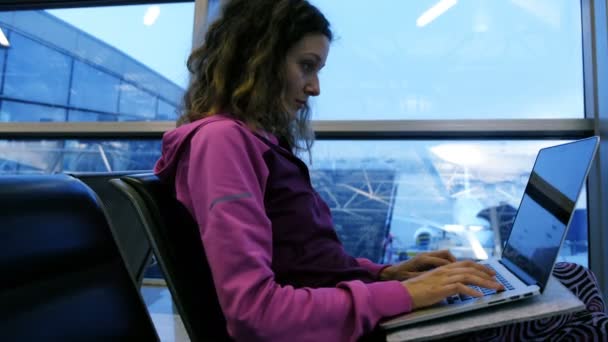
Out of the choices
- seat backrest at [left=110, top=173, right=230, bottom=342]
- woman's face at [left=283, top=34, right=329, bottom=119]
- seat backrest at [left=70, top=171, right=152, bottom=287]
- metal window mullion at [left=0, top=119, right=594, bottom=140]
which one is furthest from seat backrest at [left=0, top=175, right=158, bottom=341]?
metal window mullion at [left=0, top=119, right=594, bottom=140]

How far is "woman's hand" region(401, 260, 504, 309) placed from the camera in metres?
0.65

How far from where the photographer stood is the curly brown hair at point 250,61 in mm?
865

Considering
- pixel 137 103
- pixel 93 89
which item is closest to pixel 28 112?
pixel 93 89

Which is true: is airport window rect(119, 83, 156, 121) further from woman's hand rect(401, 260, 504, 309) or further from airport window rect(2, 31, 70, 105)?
woman's hand rect(401, 260, 504, 309)

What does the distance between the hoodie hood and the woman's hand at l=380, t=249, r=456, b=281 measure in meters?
0.51

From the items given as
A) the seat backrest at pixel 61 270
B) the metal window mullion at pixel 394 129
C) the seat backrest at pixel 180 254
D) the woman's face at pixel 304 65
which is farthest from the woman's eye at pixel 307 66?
the metal window mullion at pixel 394 129

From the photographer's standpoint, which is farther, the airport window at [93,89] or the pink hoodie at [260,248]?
the airport window at [93,89]

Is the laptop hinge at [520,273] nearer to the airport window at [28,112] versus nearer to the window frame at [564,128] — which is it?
the window frame at [564,128]

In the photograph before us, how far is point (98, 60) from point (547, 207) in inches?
96.8

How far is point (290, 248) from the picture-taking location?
0.76m

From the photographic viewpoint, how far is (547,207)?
816 millimetres

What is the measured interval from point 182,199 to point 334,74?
4.99ft

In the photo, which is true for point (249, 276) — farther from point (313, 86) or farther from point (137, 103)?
point (137, 103)

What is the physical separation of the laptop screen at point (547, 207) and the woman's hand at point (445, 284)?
0.09 metres
